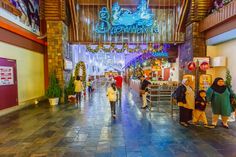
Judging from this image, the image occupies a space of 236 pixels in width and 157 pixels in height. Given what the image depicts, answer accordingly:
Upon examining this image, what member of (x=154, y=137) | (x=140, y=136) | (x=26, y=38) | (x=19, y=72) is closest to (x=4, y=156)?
(x=140, y=136)

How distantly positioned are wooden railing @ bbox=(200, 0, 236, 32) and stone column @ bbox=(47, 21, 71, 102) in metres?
6.89

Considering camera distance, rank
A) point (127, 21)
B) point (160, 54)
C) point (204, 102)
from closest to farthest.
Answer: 1. point (204, 102)
2. point (127, 21)
3. point (160, 54)

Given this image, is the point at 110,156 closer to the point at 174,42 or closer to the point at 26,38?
the point at 26,38

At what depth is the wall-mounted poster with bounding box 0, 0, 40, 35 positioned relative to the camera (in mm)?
7137

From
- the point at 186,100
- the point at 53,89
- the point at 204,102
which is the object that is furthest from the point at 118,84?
the point at 204,102

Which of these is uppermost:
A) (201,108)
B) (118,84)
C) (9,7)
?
(9,7)

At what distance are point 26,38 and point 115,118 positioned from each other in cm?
593

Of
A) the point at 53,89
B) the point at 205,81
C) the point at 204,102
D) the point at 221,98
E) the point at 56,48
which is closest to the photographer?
the point at 221,98

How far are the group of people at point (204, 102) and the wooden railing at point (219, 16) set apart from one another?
122 inches

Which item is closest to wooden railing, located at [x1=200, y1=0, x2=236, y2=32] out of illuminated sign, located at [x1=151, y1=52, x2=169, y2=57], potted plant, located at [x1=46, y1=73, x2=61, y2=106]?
illuminated sign, located at [x1=151, y1=52, x2=169, y2=57]

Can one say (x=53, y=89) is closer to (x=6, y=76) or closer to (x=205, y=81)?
(x=6, y=76)

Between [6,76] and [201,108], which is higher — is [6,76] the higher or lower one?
the higher one

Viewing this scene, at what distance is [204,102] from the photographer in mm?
5297

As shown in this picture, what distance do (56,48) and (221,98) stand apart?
24.9 ft
